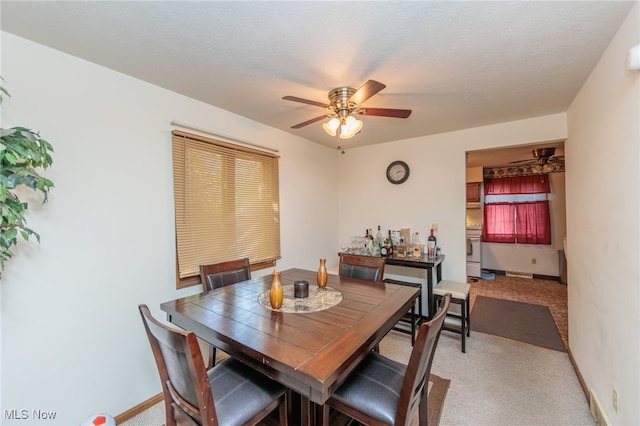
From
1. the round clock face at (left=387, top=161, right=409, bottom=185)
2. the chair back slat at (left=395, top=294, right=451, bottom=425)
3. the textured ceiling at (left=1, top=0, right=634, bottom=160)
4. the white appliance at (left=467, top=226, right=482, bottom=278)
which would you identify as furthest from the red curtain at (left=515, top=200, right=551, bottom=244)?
the chair back slat at (left=395, top=294, right=451, bottom=425)

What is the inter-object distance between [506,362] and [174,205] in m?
3.35

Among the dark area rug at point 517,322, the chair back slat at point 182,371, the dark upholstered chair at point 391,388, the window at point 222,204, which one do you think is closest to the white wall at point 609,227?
the dark area rug at point 517,322

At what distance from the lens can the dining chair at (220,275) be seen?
2125mm

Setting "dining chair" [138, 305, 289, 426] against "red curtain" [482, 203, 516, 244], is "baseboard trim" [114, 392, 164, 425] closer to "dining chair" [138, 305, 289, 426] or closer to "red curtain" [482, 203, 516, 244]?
"dining chair" [138, 305, 289, 426]

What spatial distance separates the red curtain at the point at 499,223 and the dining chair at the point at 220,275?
18.4 feet

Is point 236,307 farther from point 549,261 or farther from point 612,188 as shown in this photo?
point 549,261

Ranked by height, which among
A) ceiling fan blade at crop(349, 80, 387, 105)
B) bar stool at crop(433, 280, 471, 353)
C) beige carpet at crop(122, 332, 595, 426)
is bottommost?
beige carpet at crop(122, 332, 595, 426)

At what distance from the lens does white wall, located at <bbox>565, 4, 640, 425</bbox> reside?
1.33m

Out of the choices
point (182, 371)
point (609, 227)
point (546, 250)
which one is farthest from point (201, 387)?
point (546, 250)

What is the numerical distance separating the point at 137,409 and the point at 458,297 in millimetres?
3003

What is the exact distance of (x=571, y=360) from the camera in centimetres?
248

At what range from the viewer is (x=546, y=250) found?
5398mm

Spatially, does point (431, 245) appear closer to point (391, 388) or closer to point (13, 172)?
point (391, 388)

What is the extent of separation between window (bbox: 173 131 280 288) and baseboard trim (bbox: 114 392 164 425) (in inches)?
33.9
